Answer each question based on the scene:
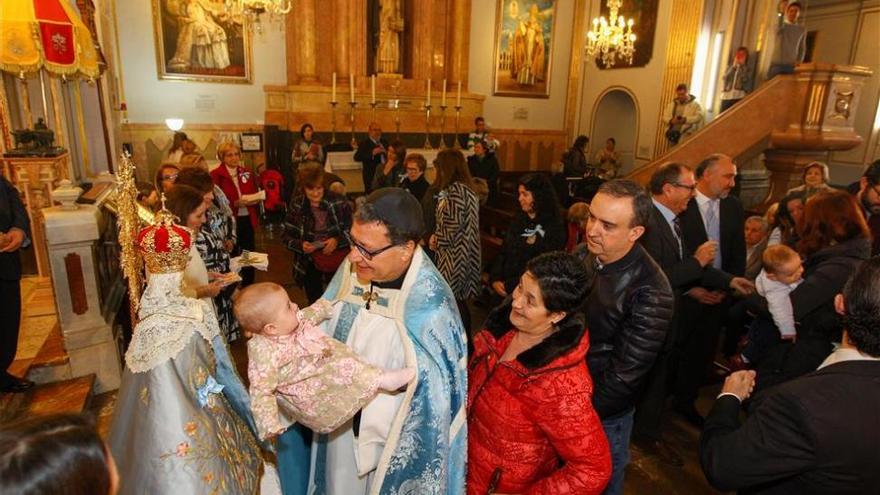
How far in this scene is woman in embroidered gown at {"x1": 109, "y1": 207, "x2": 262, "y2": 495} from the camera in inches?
65.6

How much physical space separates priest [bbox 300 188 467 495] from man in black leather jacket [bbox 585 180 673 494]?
0.63 m

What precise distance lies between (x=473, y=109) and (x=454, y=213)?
918cm

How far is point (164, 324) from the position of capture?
1745 millimetres

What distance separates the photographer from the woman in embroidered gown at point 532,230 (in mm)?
4053

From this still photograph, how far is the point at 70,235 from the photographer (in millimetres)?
3773

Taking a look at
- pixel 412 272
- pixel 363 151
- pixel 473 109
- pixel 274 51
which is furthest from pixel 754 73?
pixel 412 272

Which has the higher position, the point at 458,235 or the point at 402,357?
the point at 402,357

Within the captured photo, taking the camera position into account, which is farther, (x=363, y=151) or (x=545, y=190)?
(x=363, y=151)

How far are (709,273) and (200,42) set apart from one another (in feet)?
37.5

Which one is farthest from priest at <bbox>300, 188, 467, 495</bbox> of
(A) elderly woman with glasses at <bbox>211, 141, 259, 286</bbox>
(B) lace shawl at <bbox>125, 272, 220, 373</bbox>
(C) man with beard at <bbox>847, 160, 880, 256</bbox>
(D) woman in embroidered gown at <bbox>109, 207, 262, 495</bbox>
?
(A) elderly woman with glasses at <bbox>211, 141, 259, 286</bbox>

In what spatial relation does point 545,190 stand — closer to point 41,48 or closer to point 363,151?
point 41,48

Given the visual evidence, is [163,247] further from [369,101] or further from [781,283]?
[369,101]

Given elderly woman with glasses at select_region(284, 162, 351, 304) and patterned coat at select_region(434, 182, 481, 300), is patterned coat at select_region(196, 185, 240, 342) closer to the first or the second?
elderly woman with glasses at select_region(284, 162, 351, 304)

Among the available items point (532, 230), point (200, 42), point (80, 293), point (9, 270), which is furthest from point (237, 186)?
point (200, 42)
